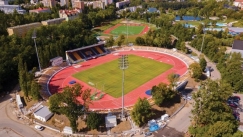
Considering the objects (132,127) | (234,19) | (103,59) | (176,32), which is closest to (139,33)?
(176,32)

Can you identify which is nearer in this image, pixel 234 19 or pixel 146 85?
pixel 146 85

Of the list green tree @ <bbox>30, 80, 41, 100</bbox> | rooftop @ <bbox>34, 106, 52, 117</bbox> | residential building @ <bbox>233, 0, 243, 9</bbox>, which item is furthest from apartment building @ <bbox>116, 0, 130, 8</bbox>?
rooftop @ <bbox>34, 106, 52, 117</bbox>

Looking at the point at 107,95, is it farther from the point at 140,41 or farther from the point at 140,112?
the point at 140,41

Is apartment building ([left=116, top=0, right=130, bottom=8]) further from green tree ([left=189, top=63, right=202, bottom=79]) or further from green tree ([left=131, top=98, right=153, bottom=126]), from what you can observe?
green tree ([left=131, top=98, right=153, bottom=126])

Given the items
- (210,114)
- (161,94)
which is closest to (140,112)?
(161,94)

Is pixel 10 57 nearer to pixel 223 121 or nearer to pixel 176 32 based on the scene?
pixel 223 121

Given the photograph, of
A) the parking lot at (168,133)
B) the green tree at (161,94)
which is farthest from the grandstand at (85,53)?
the parking lot at (168,133)

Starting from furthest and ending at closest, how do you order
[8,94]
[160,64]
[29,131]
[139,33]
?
[139,33] → [160,64] → [8,94] → [29,131]
